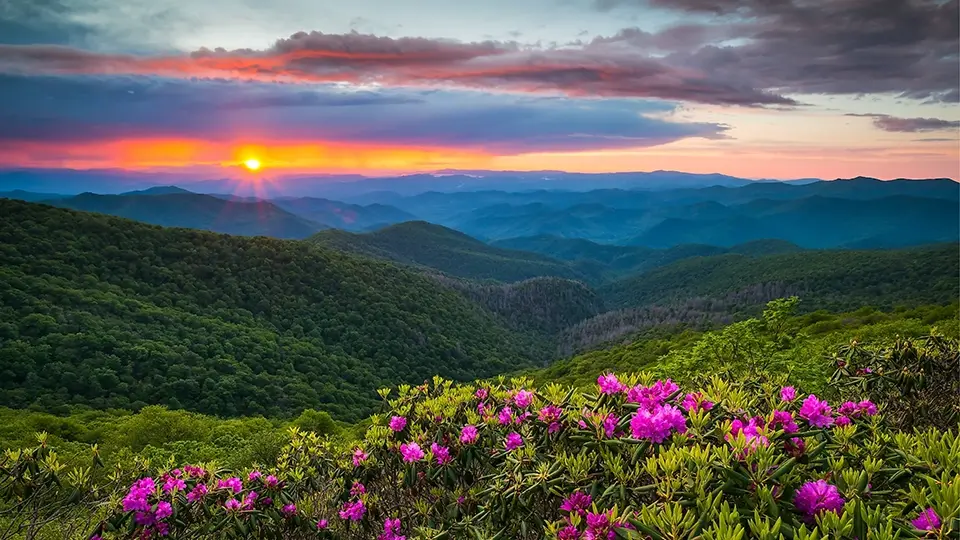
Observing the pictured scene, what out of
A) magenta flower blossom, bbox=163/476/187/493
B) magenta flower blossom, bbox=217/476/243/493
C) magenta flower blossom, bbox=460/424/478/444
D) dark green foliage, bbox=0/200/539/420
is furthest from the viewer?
dark green foliage, bbox=0/200/539/420

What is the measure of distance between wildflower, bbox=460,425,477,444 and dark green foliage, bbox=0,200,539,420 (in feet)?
188

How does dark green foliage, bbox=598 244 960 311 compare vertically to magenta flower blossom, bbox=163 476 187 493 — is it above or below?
below

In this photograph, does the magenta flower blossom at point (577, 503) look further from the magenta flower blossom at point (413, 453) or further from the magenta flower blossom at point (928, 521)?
the magenta flower blossom at point (413, 453)

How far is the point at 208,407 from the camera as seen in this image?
185 ft

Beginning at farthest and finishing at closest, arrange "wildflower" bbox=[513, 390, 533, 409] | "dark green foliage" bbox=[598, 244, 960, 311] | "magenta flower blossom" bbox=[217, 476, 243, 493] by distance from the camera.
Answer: "dark green foliage" bbox=[598, 244, 960, 311], "magenta flower blossom" bbox=[217, 476, 243, 493], "wildflower" bbox=[513, 390, 533, 409]

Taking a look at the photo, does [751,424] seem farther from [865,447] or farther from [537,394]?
[537,394]

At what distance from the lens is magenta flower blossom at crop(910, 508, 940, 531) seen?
291 centimetres

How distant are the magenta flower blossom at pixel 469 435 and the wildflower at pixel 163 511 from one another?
12.4 ft

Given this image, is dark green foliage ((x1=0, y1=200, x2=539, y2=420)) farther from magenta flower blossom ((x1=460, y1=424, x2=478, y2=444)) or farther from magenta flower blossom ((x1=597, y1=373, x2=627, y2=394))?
magenta flower blossom ((x1=597, y1=373, x2=627, y2=394))

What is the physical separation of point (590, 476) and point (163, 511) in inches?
212

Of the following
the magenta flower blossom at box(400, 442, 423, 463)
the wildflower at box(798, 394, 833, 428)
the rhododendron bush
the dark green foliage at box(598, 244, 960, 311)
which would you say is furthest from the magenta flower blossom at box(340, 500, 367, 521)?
the dark green foliage at box(598, 244, 960, 311)

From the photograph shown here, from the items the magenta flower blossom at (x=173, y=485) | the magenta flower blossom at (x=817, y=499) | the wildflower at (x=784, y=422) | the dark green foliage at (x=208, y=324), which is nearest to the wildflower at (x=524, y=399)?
the wildflower at (x=784, y=422)

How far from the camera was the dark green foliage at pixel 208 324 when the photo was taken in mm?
56750

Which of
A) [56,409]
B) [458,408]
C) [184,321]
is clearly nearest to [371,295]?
[184,321]
